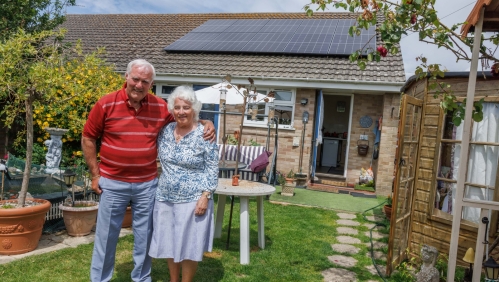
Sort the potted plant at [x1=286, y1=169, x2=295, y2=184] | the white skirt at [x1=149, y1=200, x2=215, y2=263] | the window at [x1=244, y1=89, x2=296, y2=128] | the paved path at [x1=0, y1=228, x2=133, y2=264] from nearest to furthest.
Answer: the white skirt at [x1=149, y1=200, x2=215, y2=263] → the paved path at [x1=0, y1=228, x2=133, y2=264] → the potted plant at [x1=286, y1=169, x2=295, y2=184] → the window at [x1=244, y1=89, x2=296, y2=128]

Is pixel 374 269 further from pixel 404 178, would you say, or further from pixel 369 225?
pixel 369 225

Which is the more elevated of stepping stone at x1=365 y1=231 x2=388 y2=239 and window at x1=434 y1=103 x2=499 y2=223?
window at x1=434 y1=103 x2=499 y2=223

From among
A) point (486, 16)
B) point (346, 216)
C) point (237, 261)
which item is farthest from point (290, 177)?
point (486, 16)

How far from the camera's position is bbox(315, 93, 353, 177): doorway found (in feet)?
39.3

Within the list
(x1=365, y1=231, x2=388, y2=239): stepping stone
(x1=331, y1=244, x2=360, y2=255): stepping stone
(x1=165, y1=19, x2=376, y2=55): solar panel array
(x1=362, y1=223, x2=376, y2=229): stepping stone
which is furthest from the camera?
(x1=165, y1=19, x2=376, y2=55): solar panel array

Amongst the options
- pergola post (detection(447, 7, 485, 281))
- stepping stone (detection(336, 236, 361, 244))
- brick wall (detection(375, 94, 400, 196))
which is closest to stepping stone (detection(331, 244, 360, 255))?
stepping stone (detection(336, 236, 361, 244))

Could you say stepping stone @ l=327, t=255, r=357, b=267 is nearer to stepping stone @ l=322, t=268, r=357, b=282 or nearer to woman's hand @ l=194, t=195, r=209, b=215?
stepping stone @ l=322, t=268, r=357, b=282

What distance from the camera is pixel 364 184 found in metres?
9.62

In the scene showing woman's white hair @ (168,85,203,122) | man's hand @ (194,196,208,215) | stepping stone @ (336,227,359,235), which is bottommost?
stepping stone @ (336,227,359,235)

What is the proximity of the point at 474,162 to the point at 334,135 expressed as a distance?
8.43 metres

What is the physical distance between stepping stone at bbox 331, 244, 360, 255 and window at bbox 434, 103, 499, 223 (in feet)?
3.67

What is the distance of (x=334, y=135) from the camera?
12.5 metres

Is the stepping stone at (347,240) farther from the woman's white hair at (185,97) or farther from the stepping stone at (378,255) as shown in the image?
the woman's white hair at (185,97)

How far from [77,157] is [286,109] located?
16.6 ft
